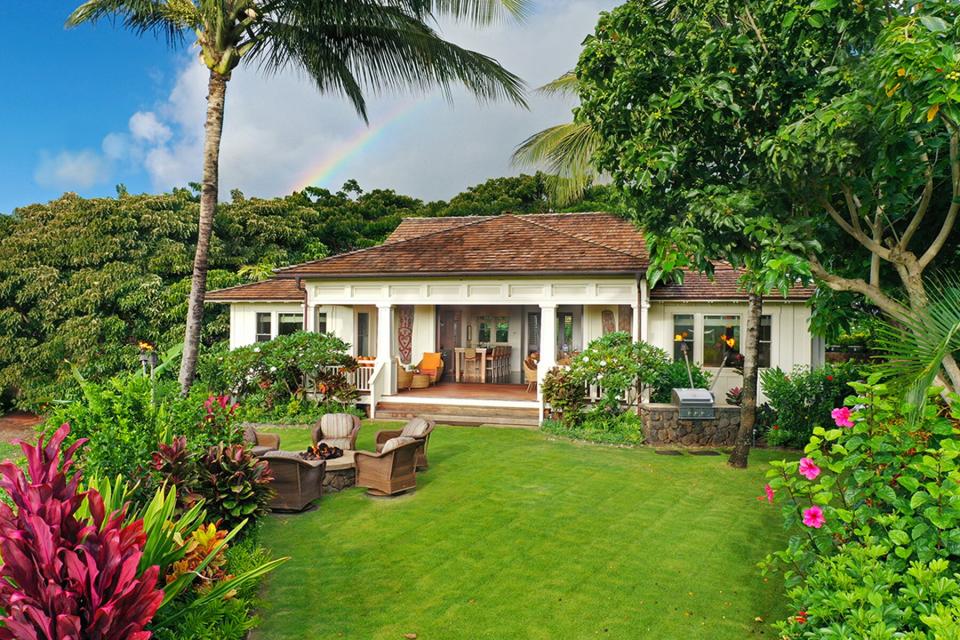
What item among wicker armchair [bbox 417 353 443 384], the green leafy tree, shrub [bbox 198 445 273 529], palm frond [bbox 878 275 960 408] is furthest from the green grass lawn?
wicker armchair [bbox 417 353 443 384]

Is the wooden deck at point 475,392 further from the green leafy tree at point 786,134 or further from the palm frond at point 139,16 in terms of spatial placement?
the palm frond at point 139,16

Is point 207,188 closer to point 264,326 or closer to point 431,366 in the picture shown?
point 264,326

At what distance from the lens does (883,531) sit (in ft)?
11.8

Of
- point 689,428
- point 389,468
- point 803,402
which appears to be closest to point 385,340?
point 389,468

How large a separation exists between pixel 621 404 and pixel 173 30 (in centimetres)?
1263

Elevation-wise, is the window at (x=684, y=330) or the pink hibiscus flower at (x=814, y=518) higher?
the window at (x=684, y=330)

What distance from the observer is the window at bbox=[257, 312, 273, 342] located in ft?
58.5

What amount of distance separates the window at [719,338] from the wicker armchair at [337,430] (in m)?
9.60

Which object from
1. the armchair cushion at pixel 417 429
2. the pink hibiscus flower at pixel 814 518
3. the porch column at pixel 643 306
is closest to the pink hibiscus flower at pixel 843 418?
the pink hibiscus flower at pixel 814 518

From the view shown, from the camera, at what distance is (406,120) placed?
794 inches

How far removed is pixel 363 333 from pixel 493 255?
5261mm

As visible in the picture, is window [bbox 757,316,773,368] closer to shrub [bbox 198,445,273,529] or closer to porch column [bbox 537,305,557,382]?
porch column [bbox 537,305,557,382]

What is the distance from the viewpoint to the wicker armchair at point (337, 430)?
9562 millimetres

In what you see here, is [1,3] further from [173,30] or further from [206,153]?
[206,153]
